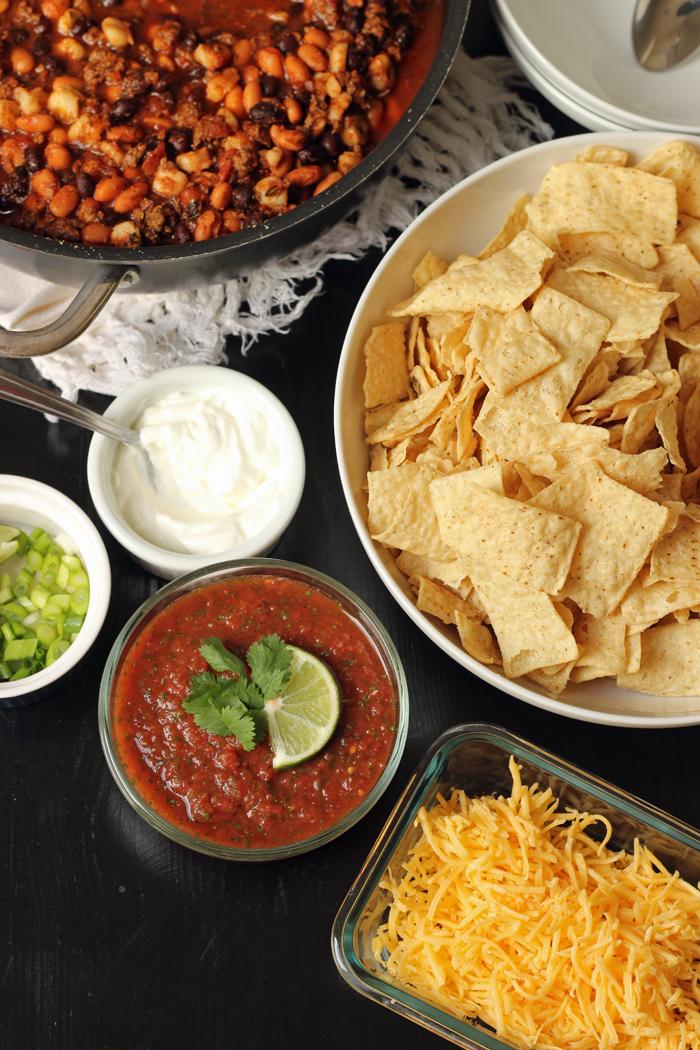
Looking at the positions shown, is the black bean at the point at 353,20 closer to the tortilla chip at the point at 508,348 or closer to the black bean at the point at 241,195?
the black bean at the point at 241,195

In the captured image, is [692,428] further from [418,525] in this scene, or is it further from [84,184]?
[84,184]

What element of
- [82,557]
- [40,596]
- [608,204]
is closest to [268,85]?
[608,204]

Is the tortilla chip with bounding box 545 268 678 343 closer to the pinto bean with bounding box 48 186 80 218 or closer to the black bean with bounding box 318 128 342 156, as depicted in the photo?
the black bean with bounding box 318 128 342 156

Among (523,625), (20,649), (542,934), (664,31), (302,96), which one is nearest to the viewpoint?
(542,934)

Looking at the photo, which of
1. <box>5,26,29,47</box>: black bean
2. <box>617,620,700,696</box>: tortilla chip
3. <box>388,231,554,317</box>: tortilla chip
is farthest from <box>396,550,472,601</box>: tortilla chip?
Result: <box>5,26,29,47</box>: black bean

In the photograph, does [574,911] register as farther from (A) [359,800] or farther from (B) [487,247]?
(B) [487,247]

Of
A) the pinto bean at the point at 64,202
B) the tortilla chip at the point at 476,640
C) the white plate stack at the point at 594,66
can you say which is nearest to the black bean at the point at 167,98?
the pinto bean at the point at 64,202

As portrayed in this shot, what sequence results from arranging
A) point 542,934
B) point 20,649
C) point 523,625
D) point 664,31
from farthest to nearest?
point 664,31 → point 20,649 → point 523,625 → point 542,934
